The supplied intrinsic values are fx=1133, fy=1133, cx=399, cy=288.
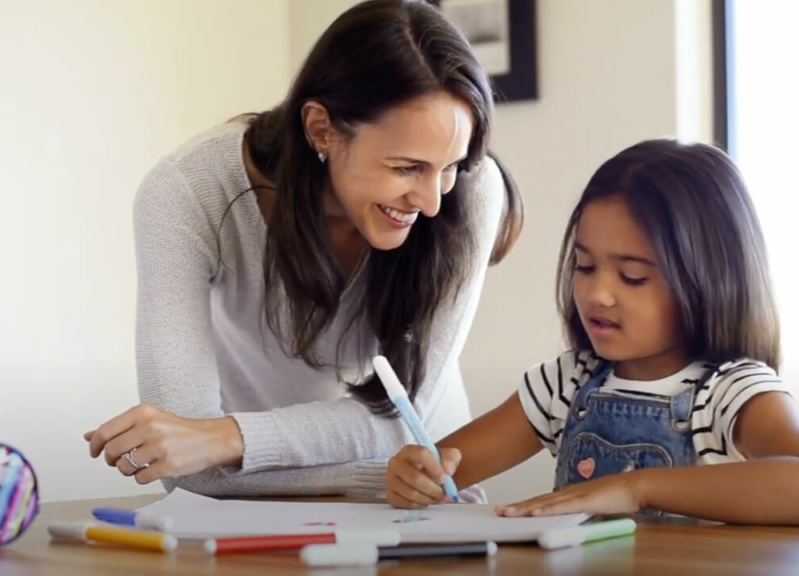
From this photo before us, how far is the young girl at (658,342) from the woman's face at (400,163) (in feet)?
0.60

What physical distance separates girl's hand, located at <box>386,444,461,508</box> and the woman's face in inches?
14.1

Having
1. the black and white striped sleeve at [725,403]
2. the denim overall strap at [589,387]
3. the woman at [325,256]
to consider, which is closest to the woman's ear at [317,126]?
the woman at [325,256]

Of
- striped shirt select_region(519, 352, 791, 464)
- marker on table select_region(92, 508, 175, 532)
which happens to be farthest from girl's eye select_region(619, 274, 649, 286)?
marker on table select_region(92, 508, 175, 532)

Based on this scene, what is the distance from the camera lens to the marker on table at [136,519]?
92 cm

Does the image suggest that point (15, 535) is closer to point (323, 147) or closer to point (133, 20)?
point (323, 147)

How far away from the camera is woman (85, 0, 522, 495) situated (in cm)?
138

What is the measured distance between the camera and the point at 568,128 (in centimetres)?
260

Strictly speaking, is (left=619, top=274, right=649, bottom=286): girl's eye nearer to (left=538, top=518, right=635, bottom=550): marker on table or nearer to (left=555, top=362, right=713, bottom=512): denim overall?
(left=555, top=362, right=713, bottom=512): denim overall

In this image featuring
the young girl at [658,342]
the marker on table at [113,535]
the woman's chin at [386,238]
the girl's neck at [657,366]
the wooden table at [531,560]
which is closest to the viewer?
the wooden table at [531,560]

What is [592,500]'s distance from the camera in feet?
3.20

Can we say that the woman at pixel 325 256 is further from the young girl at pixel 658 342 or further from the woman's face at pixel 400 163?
the young girl at pixel 658 342

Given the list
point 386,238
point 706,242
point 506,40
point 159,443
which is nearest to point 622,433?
point 706,242

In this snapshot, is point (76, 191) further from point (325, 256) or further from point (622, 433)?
point (622, 433)

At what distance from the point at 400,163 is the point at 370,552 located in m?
0.72
